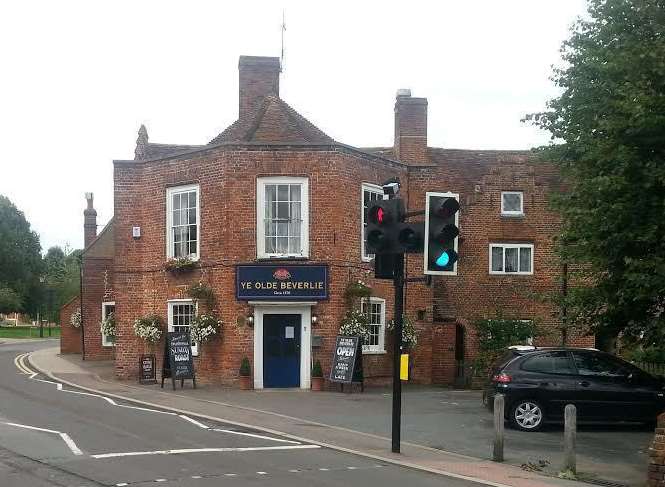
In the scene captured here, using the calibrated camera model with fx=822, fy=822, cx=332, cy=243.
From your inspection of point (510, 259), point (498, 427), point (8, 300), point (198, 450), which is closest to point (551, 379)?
point (498, 427)

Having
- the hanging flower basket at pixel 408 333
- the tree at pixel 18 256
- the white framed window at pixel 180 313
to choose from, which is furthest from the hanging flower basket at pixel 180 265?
the tree at pixel 18 256

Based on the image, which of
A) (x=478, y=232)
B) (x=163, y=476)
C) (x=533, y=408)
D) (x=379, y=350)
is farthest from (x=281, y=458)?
(x=478, y=232)

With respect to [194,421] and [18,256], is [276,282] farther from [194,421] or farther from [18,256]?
[18,256]

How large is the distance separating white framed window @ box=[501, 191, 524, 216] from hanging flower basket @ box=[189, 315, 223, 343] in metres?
10.9

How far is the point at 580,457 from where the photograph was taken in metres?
12.7

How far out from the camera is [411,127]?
27.8 meters

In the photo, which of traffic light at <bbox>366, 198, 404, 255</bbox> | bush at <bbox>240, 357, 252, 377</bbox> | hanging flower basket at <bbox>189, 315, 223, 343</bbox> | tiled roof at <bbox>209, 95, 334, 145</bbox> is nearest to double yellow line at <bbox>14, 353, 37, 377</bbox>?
hanging flower basket at <bbox>189, 315, 223, 343</bbox>

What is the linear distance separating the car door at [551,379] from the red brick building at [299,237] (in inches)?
272

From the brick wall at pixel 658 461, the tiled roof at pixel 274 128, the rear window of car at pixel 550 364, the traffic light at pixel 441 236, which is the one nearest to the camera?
the brick wall at pixel 658 461

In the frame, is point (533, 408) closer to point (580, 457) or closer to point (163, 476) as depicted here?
point (580, 457)

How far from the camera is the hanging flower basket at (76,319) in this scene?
40250 millimetres

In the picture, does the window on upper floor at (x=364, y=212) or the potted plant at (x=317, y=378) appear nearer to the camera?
the potted plant at (x=317, y=378)

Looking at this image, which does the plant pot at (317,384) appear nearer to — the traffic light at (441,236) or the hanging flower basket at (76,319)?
the traffic light at (441,236)

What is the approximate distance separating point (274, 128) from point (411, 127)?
5.43 meters
